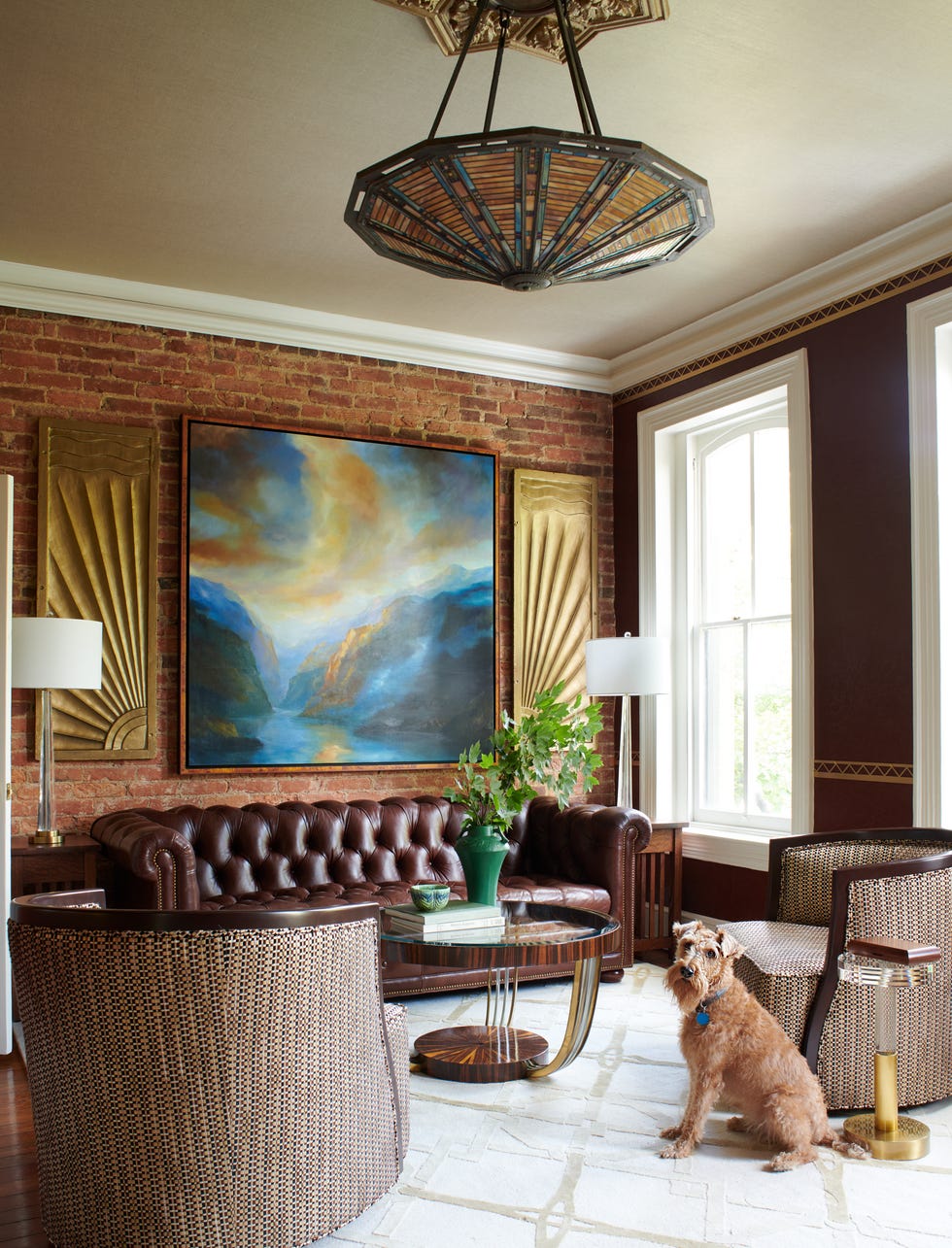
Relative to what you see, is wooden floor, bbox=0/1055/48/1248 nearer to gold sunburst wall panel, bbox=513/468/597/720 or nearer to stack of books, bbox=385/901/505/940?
stack of books, bbox=385/901/505/940

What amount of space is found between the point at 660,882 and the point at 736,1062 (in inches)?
113

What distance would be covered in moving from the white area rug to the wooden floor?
0.78m

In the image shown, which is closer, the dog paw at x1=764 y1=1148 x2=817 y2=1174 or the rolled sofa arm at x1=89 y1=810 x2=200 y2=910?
the dog paw at x1=764 y1=1148 x2=817 y2=1174

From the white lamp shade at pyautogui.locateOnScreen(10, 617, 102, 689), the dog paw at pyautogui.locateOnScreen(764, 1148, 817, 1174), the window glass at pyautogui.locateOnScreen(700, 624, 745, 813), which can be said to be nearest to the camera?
the dog paw at pyautogui.locateOnScreen(764, 1148, 817, 1174)

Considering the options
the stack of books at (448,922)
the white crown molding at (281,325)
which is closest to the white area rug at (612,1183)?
the stack of books at (448,922)

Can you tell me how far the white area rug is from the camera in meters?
2.80

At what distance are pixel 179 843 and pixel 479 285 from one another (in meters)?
3.07

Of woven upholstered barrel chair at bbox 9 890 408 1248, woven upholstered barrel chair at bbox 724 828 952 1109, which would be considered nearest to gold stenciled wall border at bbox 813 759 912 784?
woven upholstered barrel chair at bbox 724 828 952 1109

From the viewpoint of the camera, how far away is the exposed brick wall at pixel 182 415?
5.41 m

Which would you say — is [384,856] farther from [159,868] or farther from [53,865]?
[53,865]

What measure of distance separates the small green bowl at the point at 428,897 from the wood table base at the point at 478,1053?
2.01 feet

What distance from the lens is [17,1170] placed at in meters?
3.16

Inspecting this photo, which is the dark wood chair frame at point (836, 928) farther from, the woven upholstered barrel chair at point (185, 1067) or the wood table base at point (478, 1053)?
the woven upholstered barrel chair at point (185, 1067)

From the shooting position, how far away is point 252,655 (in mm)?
5801
